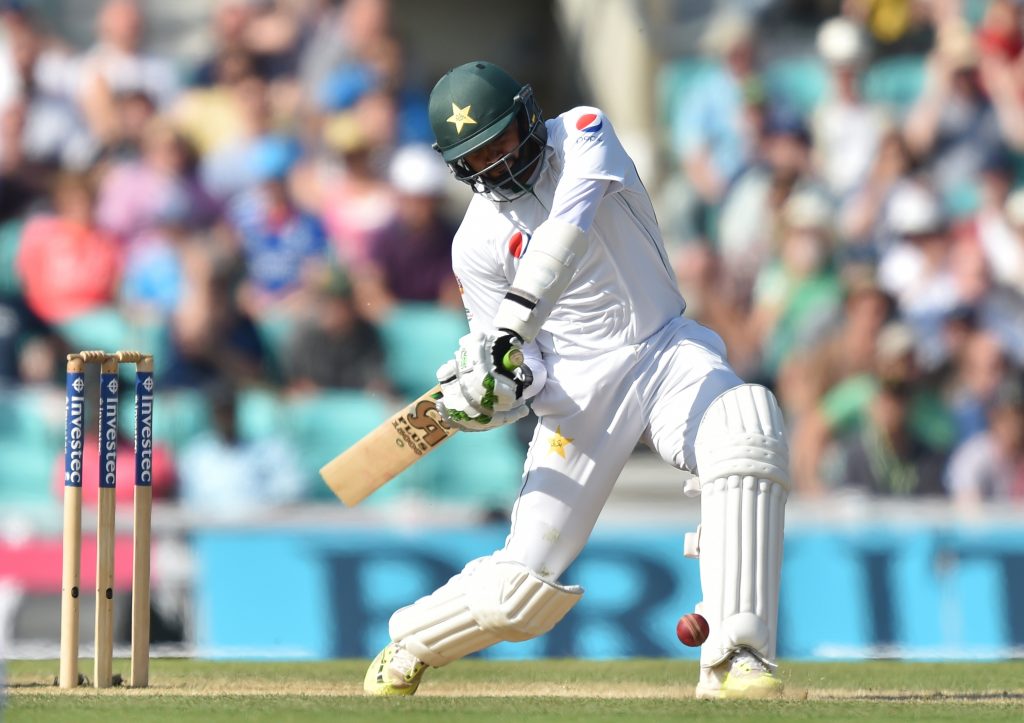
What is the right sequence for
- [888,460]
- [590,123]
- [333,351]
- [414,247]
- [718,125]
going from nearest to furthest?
[590,123]
[888,460]
[333,351]
[414,247]
[718,125]

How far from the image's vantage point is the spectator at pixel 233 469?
8602mm

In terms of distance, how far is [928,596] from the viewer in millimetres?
7980

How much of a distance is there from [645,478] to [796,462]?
0.91 meters

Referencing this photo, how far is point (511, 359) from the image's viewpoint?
498 cm

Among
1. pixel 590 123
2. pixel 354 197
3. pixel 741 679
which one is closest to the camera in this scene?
pixel 741 679

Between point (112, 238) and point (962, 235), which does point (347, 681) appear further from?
point (962, 235)

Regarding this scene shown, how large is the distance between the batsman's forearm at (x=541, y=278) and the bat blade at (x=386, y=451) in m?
0.66

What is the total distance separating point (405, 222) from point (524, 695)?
5029 millimetres

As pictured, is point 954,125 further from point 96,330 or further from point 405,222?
point 96,330

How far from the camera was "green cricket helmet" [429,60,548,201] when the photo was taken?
512 cm

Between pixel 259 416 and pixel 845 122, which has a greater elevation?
pixel 845 122

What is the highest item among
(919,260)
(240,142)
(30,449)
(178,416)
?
(240,142)

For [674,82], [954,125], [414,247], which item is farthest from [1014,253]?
[414,247]

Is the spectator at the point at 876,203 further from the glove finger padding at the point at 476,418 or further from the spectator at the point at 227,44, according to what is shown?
the glove finger padding at the point at 476,418
